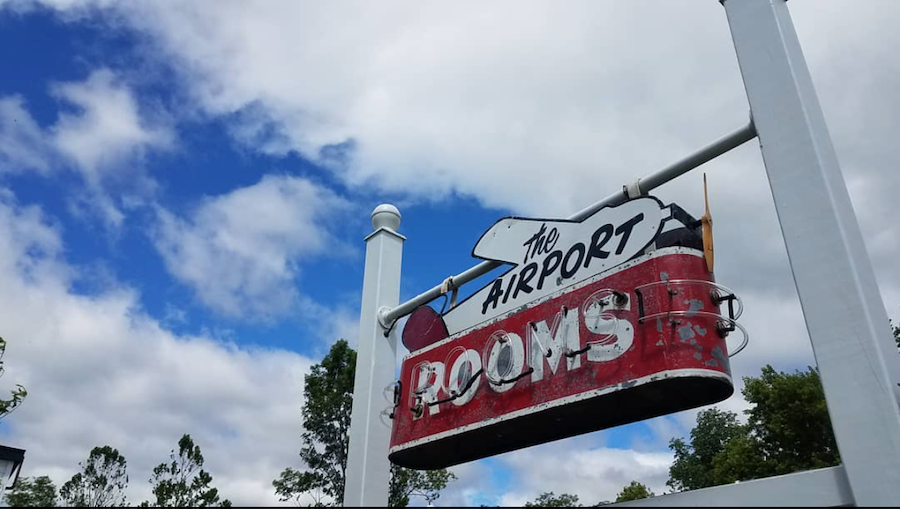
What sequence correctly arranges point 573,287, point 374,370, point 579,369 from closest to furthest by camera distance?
point 579,369, point 573,287, point 374,370

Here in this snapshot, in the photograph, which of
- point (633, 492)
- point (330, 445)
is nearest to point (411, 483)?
point (330, 445)

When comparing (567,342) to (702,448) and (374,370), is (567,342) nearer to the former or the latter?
(374,370)

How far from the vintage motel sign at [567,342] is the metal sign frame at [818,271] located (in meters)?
0.76

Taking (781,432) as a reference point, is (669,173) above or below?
below

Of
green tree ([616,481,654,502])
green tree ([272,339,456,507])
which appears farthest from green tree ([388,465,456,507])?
green tree ([616,481,654,502])

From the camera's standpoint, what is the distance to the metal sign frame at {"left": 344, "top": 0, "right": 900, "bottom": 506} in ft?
12.8

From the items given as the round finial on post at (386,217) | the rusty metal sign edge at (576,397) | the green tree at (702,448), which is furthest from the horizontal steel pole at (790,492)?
the green tree at (702,448)

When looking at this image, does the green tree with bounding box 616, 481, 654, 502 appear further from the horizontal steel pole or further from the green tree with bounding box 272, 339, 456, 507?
the horizontal steel pole

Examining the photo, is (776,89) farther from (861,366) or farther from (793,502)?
(793,502)

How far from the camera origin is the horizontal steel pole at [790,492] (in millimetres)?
4004

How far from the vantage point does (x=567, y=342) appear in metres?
6.06

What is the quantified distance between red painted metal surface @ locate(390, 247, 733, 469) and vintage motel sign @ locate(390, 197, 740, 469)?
1 cm

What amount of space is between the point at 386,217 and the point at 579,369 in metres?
Result: 4.44

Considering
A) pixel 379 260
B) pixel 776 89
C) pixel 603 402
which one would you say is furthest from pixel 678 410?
pixel 379 260
